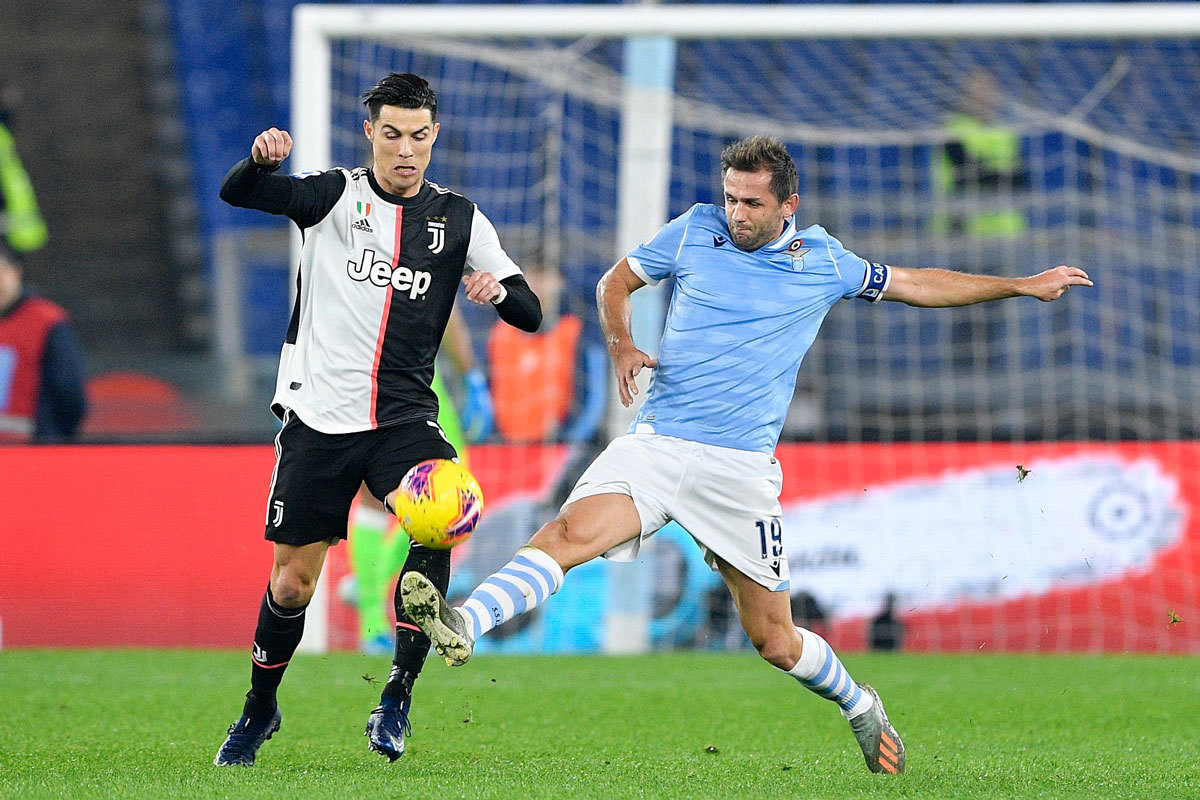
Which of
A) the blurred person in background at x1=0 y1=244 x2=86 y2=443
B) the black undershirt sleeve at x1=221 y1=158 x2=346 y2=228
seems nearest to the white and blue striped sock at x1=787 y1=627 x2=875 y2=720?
the black undershirt sleeve at x1=221 y1=158 x2=346 y2=228

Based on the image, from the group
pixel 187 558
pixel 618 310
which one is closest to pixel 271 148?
pixel 618 310

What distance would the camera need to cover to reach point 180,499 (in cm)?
931

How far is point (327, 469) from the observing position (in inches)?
203

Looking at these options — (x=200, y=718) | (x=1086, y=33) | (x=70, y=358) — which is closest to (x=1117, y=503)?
(x=1086, y=33)

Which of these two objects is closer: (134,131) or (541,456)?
(541,456)

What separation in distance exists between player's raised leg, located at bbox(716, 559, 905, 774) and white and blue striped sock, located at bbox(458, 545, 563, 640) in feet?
2.40

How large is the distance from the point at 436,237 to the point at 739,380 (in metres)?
1.15

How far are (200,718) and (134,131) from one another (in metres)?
10.6

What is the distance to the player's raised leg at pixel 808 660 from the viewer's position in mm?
5352

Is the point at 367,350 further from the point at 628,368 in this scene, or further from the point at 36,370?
the point at 36,370

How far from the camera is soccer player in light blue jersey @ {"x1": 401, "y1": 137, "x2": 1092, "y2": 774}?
5.23m

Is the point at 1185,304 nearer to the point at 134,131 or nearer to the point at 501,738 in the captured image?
the point at 501,738

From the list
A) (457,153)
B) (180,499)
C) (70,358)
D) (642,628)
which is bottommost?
(642,628)

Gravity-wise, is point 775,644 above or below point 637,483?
below
